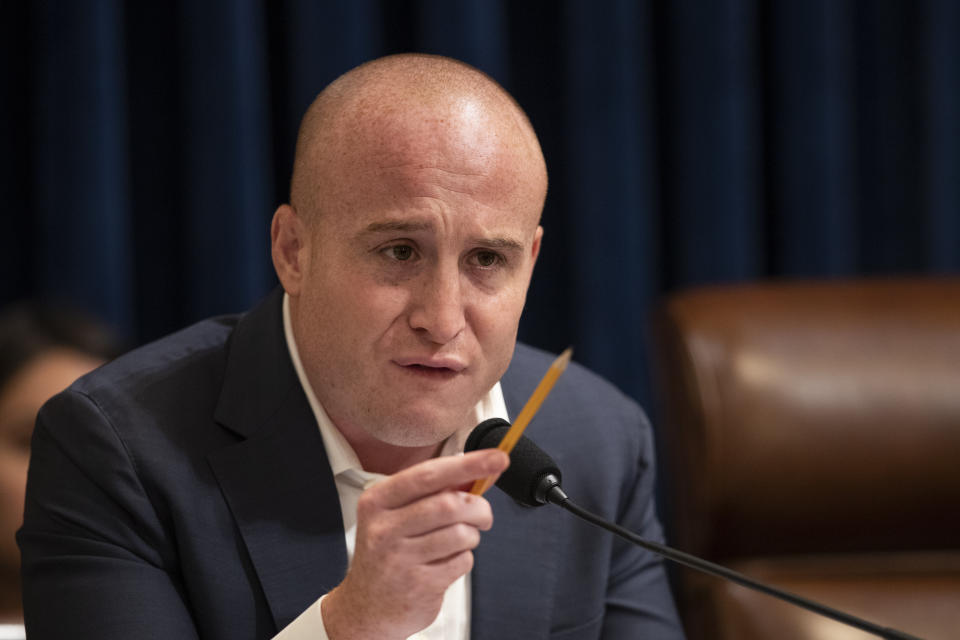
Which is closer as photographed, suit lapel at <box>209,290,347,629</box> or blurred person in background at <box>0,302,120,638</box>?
suit lapel at <box>209,290,347,629</box>

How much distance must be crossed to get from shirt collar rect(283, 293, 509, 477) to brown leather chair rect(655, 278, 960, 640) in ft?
0.97

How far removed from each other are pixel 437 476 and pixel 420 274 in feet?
0.87

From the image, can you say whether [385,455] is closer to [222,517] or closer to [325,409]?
[325,409]

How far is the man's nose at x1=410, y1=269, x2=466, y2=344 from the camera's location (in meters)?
0.98

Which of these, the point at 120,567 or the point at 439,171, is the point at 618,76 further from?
the point at 120,567

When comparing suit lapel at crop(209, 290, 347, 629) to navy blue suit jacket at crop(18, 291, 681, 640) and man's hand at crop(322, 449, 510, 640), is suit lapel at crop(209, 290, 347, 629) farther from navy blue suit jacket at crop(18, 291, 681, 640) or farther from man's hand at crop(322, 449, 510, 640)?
man's hand at crop(322, 449, 510, 640)

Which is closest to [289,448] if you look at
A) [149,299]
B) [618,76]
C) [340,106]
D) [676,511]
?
[340,106]

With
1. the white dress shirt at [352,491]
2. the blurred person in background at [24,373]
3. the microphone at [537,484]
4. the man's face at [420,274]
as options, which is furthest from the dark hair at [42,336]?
the microphone at [537,484]

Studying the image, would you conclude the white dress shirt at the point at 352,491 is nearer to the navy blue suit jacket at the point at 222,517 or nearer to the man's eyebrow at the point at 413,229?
the navy blue suit jacket at the point at 222,517

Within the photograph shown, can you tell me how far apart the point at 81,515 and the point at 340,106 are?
0.46 meters

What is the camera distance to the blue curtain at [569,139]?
1.71 m

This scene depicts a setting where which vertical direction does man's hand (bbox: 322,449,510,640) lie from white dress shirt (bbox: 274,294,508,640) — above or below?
above

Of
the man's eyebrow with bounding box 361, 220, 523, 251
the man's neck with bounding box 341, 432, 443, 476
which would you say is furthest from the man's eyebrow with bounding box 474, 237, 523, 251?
the man's neck with bounding box 341, 432, 443, 476

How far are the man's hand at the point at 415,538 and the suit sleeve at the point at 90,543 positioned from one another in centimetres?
23
